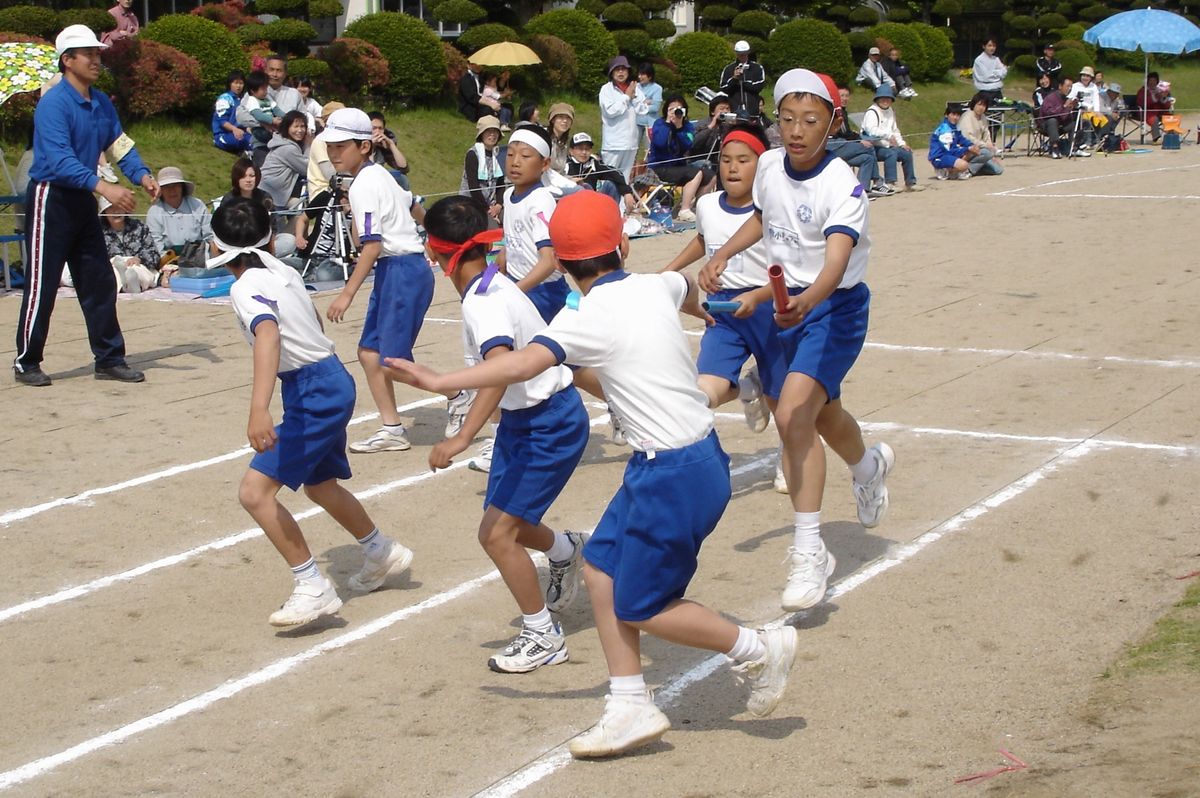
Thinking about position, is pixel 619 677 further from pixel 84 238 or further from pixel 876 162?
pixel 876 162

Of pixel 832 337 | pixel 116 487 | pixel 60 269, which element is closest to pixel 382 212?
pixel 116 487

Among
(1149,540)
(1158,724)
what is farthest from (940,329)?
(1158,724)

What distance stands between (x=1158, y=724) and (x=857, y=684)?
3.34 feet

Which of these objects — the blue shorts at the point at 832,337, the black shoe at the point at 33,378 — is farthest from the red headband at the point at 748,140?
the black shoe at the point at 33,378

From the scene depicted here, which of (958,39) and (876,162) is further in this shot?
(958,39)

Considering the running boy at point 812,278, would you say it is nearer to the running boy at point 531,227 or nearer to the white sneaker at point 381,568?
the white sneaker at point 381,568

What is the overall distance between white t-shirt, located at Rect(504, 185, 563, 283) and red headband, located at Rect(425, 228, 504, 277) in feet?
7.42

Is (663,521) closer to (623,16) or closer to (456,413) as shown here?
(456,413)

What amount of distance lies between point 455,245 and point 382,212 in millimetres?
2739

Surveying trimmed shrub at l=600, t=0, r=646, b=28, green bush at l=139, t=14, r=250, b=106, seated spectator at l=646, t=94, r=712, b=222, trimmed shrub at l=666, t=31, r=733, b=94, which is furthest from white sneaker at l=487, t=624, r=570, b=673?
trimmed shrub at l=600, t=0, r=646, b=28

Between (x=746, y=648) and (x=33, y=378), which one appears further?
(x=33, y=378)

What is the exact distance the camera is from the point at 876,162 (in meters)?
22.4

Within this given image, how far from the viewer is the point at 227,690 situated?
549 centimetres

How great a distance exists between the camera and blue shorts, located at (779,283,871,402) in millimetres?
6047
